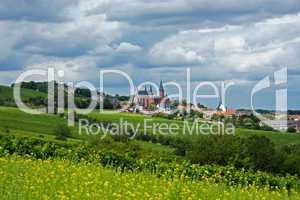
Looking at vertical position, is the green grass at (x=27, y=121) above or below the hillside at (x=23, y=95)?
below

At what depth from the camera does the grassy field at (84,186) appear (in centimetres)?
1076

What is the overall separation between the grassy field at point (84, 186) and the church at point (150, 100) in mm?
33109

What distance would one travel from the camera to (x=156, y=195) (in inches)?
448

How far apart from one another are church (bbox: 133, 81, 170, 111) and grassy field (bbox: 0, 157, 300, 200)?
109 feet

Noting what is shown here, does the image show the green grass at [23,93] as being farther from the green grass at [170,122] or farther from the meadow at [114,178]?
the meadow at [114,178]

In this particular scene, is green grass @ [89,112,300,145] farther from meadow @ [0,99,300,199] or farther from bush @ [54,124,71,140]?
meadow @ [0,99,300,199]

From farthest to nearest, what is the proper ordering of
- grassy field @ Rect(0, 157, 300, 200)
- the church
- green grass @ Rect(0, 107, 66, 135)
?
green grass @ Rect(0, 107, 66, 135), the church, grassy field @ Rect(0, 157, 300, 200)

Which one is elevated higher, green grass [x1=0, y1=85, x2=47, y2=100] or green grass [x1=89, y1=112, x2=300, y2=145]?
green grass [x1=0, y1=85, x2=47, y2=100]

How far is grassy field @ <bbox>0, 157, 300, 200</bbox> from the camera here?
10758 mm

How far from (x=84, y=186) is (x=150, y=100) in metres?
44.9

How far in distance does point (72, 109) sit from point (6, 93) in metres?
30.0

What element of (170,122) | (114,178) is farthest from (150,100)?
(114,178)

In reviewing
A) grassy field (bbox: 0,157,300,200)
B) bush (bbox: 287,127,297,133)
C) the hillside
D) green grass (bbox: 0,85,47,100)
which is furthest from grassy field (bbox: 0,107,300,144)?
grassy field (bbox: 0,157,300,200)

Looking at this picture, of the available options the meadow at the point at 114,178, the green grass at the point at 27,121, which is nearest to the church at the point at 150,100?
the green grass at the point at 27,121
